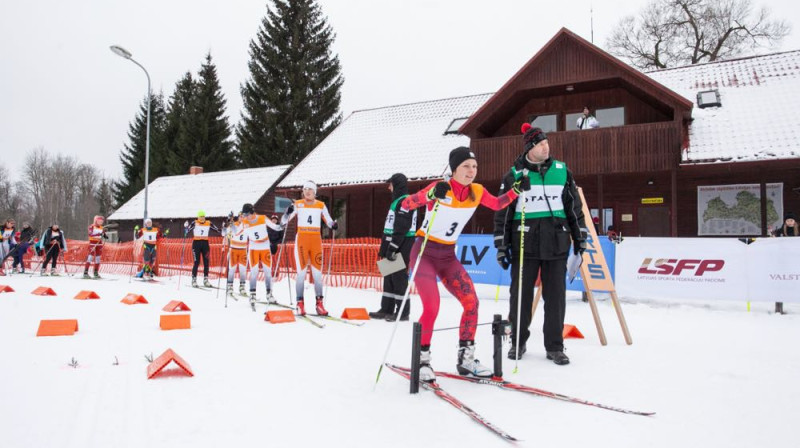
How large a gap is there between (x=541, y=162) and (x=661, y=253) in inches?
232

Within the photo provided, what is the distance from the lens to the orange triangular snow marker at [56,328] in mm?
6113

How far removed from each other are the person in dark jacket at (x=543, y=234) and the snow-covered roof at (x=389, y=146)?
1380cm

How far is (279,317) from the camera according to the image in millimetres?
7359

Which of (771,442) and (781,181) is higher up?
(781,181)

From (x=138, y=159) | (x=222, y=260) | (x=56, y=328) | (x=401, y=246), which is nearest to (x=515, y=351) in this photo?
(x=401, y=246)

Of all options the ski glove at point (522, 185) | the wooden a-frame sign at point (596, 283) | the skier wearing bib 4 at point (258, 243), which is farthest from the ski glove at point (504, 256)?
the skier wearing bib 4 at point (258, 243)

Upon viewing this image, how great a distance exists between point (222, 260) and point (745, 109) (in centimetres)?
1842

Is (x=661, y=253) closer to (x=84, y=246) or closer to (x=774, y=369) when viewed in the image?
(x=774, y=369)

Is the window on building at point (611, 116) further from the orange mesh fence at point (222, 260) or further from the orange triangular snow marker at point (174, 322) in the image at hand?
the orange triangular snow marker at point (174, 322)

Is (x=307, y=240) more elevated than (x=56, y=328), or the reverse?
(x=307, y=240)

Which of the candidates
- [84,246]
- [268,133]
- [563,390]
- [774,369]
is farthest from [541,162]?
[268,133]

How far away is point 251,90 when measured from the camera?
38.5m

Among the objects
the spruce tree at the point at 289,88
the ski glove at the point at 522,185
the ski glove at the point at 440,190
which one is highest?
the spruce tree at the point at 289,88

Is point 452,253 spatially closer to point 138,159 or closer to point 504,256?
point 504,256
